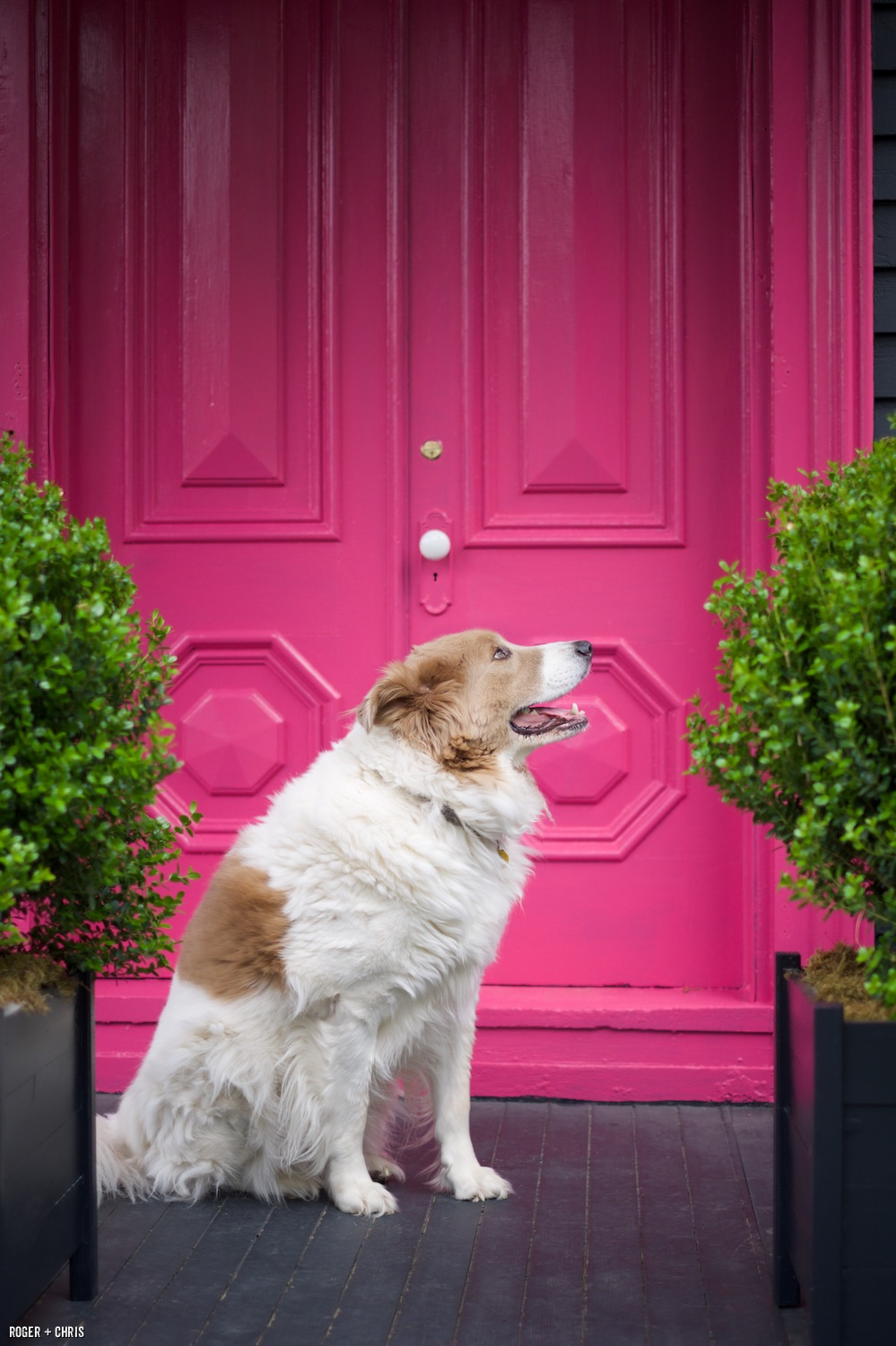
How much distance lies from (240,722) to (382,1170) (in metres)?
1.48

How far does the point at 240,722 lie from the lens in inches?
164

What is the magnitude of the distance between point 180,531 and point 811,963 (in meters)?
2.49

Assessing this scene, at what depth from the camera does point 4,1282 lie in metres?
2.16

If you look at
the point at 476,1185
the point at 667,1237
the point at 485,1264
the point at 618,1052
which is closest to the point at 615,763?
the point at 618,1052

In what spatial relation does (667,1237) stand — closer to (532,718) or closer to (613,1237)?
(613,1237)

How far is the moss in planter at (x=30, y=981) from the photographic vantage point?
7.57ft

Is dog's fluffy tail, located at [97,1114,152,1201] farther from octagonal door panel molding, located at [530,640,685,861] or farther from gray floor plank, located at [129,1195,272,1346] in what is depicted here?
octagonal door panel molding, located at [530,640,685,861]

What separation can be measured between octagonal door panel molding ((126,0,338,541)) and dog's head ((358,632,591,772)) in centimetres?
113

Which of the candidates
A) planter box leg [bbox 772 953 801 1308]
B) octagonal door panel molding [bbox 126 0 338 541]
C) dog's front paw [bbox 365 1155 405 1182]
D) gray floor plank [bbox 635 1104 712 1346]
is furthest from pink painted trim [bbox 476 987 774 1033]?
octagonal door panel molding [bbox 126 0 338 541]

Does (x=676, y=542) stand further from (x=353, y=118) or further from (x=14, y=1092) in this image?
(x=14, y=1092)

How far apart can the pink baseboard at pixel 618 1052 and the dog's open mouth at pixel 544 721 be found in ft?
3.72

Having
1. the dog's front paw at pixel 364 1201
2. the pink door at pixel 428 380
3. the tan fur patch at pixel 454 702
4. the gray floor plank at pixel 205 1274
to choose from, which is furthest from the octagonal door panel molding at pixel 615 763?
the gray floor plank at pixel 205 1274

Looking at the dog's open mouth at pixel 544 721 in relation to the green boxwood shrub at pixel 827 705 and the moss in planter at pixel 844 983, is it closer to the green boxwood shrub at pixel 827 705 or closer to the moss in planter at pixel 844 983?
the green boxwood shrub at pixel 827 705

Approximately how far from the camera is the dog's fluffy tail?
3.15 metres
